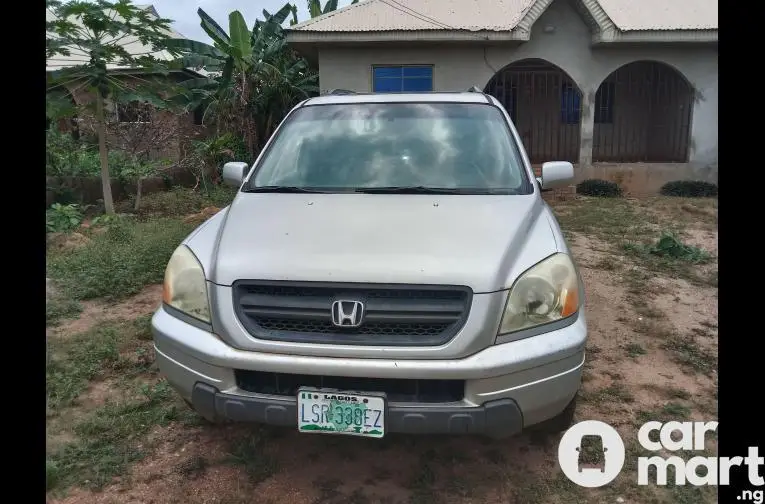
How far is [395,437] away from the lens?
297 cm

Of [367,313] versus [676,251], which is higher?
[367,313]

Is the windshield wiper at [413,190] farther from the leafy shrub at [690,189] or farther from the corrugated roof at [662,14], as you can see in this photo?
the leafy shrub at [690,189]

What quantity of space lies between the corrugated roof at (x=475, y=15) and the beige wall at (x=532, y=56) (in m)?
0.47

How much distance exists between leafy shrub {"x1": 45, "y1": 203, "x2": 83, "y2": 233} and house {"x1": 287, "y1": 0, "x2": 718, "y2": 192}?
17.2 ft

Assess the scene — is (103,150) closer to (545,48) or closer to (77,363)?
(77,363)

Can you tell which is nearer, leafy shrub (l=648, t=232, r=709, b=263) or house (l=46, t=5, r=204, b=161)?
leafy shrub (l=648, t=232, r=709, b=263)

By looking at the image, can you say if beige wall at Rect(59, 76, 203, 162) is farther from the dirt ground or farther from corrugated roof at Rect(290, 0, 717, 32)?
the dirt ground

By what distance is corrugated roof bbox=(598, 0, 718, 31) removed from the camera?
11359 millimetres

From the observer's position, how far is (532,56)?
11.7 meters

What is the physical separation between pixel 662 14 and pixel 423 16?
513 centimetres

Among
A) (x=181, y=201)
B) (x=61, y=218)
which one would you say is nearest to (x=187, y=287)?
(x=61, y=218)

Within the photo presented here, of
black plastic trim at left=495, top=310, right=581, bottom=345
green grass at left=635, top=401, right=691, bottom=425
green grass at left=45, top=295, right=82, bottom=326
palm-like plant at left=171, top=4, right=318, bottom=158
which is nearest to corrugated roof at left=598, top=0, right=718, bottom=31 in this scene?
palm-like plant at left=171, top=4, right=318, bottom=158
